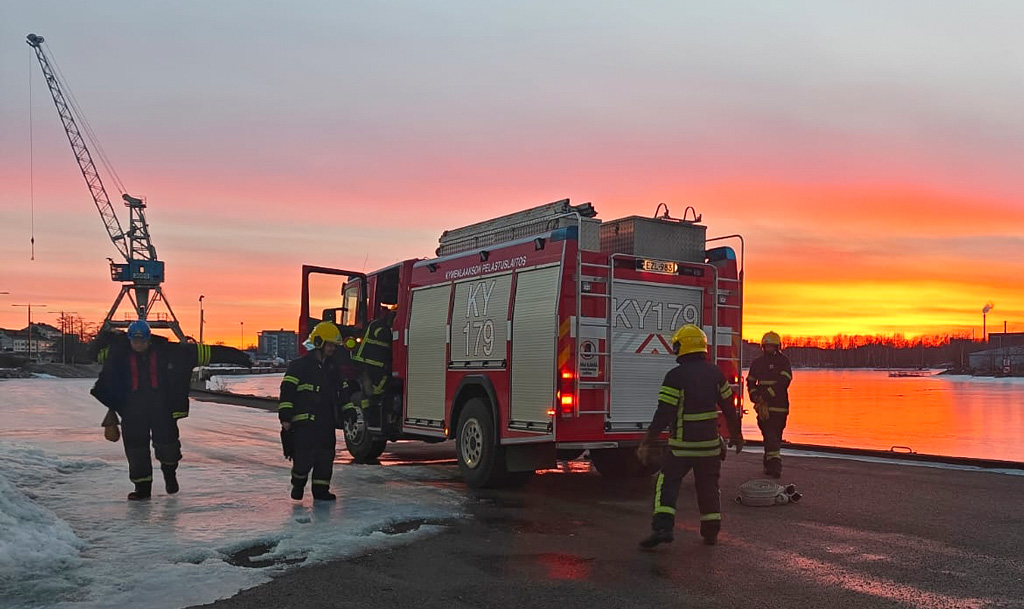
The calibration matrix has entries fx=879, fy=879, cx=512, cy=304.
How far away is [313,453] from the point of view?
8844 millimetres

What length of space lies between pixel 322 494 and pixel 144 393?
208 cm

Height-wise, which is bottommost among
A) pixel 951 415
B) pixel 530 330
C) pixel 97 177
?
pixel 951 415

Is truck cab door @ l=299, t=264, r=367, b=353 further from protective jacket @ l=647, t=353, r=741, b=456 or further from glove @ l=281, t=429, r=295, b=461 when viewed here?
protective jacket @ l=647, t=353, r=741, b=456

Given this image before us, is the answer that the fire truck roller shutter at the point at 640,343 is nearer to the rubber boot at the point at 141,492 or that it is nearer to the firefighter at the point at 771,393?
the firefighter at the point at 771,393

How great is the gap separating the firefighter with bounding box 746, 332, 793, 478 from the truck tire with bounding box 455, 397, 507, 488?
3532mm

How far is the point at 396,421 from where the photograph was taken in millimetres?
12320

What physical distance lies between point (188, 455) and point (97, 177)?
92116 millimetres

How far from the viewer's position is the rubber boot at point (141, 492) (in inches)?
348

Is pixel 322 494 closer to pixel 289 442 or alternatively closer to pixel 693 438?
pixel 289 442

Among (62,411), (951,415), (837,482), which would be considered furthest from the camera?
(951,415)

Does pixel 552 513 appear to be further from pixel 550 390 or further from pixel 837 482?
pixel 837 482

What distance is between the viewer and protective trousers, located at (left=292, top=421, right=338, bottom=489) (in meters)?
8.80

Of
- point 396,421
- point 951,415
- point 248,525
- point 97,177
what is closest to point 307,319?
point 396,421

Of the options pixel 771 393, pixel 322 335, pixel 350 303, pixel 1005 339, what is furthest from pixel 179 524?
pixel 1005 339
